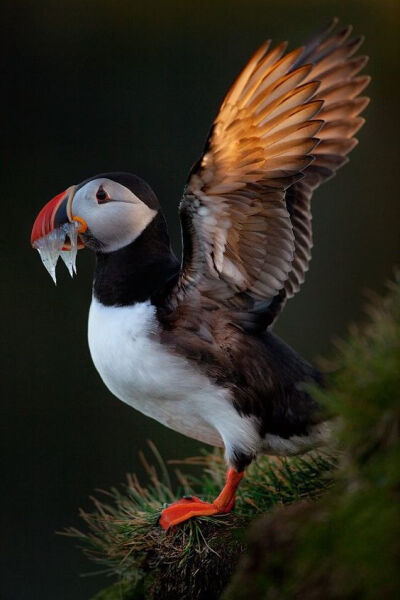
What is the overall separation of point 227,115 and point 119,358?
0.66 metres

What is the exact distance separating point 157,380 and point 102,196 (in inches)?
20.5

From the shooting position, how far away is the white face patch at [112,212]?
8.66 ft

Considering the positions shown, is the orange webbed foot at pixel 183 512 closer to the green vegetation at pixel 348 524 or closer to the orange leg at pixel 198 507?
the orange leg at pixel 198 507

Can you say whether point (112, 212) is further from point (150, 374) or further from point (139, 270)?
point (150, 374)

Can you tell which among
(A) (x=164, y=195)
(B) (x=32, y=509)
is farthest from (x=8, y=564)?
(A) (x=164, y=195)

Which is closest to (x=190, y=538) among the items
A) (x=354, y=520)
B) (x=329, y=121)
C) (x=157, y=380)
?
(x=157, y=380)

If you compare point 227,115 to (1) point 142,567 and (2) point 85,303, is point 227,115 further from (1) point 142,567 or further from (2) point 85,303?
(2) point 85,303

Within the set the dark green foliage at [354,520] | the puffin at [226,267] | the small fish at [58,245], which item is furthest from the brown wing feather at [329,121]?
the dark green foliage at [354,520]

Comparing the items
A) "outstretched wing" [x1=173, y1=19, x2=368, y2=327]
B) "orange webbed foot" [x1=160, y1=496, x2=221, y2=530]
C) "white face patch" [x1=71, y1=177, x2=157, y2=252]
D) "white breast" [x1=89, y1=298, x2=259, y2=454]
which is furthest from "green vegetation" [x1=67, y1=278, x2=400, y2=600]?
"white face patch" [x1=71, y1=177, x2=157, y2=252]

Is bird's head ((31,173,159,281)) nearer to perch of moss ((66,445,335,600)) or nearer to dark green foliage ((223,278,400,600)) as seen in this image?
perch of moss ((66,445,335,600))

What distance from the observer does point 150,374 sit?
250 cm

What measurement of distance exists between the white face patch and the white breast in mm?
216

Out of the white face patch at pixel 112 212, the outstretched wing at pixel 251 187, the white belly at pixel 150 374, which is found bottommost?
the white belly at pixel 150 374

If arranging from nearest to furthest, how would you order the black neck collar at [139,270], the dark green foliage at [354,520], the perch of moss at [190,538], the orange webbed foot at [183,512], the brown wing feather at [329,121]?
the dark green foliage at [354,520] < the perch of moss at [190,538] < the orange webbed foot at [183,512] < the black neck collar at [139,270] < the brown wing feather at [329,121]
